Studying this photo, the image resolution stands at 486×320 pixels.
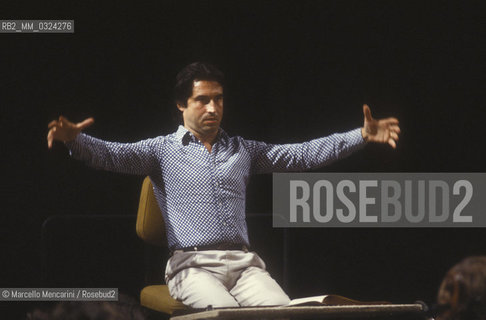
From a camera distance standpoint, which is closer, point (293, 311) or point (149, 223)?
point (293, 311)

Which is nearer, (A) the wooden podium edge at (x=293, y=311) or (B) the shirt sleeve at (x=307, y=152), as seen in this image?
(A) the wooden podium edge at (x=293, y=311)

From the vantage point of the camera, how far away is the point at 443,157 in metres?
4.42

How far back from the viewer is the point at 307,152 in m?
3.61

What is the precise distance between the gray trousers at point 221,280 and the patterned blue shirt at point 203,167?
0.08m

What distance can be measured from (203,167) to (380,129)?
82 cm

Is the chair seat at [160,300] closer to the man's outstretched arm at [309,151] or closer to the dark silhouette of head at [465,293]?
the man's outstretched arm at [309,151]

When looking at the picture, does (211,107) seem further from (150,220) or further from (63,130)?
(63,130)

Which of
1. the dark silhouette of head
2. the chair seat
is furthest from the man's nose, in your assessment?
the dark silhouette of head

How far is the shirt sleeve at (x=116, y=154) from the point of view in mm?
3244

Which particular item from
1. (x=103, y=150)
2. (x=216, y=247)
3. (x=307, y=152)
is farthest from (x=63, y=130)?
(x=307, y=152)

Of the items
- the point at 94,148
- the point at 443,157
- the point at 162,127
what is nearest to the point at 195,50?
the point at 162,127

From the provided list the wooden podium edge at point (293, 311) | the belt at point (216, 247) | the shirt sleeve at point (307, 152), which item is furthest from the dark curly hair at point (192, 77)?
the wooden podium edge at point (293, 311)

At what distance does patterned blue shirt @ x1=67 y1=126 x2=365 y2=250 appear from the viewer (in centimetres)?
338

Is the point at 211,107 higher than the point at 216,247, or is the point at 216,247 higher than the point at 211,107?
the point at 211,107
